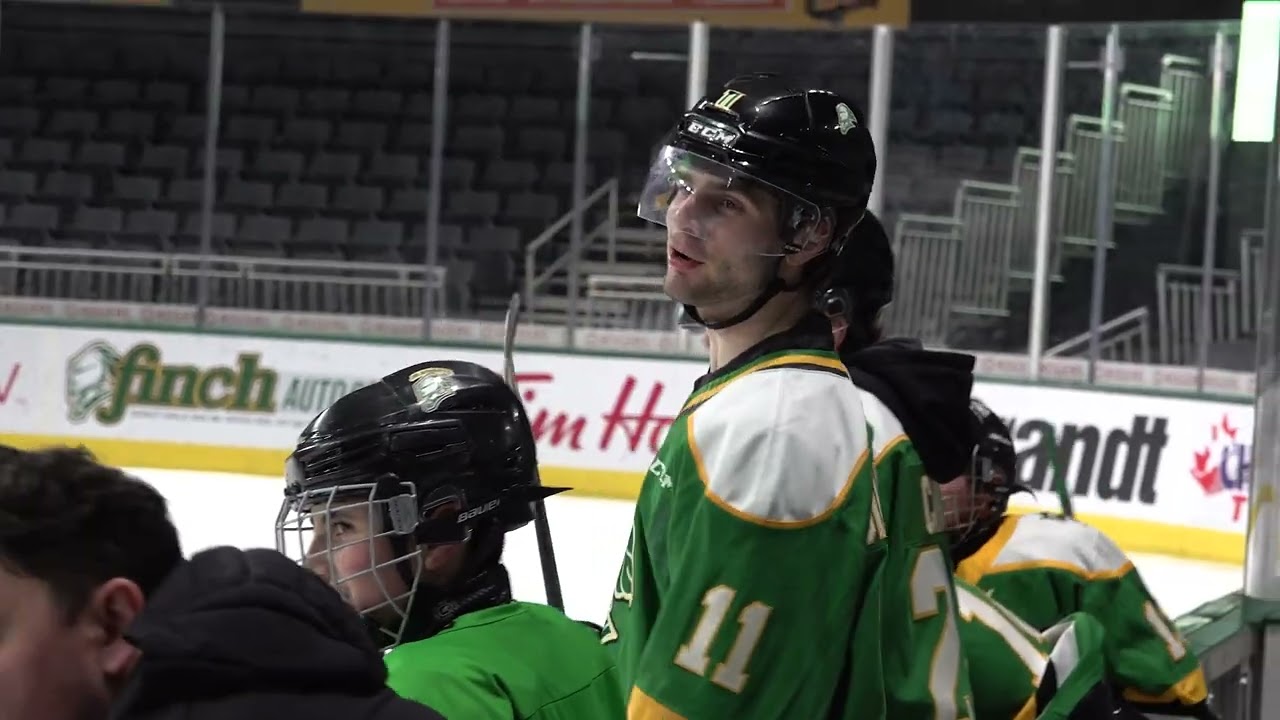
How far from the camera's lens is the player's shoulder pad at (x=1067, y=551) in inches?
94.0

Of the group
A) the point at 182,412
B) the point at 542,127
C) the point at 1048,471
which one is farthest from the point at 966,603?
the point at 542,127

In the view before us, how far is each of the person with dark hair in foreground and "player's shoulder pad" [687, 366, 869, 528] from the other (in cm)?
39

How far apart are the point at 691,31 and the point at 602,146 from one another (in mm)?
778

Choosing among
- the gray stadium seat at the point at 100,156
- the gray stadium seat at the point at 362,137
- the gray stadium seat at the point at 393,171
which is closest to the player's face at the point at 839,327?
the gray stadium seat at the point at 393,171

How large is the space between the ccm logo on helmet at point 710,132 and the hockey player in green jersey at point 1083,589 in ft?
3.55

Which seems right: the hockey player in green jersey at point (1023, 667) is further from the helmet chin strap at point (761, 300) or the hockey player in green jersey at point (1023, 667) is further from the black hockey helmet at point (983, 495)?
the helmet chin strap at point (761, 300)

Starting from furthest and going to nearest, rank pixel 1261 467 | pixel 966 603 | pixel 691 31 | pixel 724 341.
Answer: pixel 691 31 → pixel 1261 467 → pixel 966 603 → pixel 724 341

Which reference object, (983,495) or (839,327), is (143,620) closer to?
(839,327)

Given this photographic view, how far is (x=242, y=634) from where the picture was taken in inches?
32.6

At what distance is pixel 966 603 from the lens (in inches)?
75.0

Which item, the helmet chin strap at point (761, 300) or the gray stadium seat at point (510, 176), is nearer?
the helmet chin strap at point (761, 300)

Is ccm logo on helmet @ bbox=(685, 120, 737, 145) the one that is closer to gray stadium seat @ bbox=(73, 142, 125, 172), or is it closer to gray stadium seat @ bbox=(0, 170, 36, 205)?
gray stadium seat @ bbox=(0, 170, 36, 205)

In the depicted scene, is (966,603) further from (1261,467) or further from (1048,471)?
(1048,471)

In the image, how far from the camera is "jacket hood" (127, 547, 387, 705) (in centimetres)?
82
